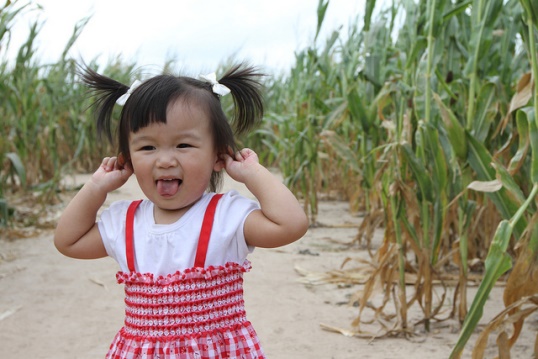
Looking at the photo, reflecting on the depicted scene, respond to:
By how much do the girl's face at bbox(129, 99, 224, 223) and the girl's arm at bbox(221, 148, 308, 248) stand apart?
11 cm

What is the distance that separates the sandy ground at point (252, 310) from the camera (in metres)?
2.69

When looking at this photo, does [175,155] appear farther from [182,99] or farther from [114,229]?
[114,229]

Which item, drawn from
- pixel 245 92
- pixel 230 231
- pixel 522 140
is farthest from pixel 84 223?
pixel 522 140

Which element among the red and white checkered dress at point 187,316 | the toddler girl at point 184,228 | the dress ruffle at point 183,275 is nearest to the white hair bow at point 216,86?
the toddler girl at point 184,228

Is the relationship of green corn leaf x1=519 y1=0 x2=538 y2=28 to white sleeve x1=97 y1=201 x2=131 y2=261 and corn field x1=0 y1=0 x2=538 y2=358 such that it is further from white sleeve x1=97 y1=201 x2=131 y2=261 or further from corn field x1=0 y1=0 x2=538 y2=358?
white sleeve x1=97 y1=201 x2=131 y2=261

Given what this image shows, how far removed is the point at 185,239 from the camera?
149 centimetres

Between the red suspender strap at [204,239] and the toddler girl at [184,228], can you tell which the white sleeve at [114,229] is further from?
the red suspender strap at [204,239]

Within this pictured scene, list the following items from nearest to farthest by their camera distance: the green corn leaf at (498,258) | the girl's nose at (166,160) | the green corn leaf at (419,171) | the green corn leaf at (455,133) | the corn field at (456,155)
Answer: the girl's nose at (166,160) → the green corn leaf at (498,258) → the corn field at (456,155) → the green corn leaf at (455,133) → the green corn leaf at (419,171)

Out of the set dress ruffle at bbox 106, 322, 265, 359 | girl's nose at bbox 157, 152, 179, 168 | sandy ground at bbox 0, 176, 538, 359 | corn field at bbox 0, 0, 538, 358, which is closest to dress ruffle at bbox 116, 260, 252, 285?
dress ruffle at bbox 106, 322, 265, 359

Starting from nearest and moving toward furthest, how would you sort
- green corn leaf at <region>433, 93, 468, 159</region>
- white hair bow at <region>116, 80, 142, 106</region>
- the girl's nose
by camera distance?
the girl's nose → white hair bow at <region>116, 80, 142, 106</region> → green corn leaf at <region>433, 93, 468, 159</region>

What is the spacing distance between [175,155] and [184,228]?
0.53 ft

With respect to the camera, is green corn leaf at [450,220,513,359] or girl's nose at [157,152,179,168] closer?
girl's nose at [157,152,179,168]

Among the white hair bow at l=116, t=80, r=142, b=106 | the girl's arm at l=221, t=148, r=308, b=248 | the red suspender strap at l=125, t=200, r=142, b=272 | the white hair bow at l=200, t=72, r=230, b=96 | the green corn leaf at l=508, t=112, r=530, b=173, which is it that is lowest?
the red suspender strap at l=125, t=200, r=142, b=272

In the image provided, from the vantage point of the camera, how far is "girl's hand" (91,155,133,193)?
5.23ft
